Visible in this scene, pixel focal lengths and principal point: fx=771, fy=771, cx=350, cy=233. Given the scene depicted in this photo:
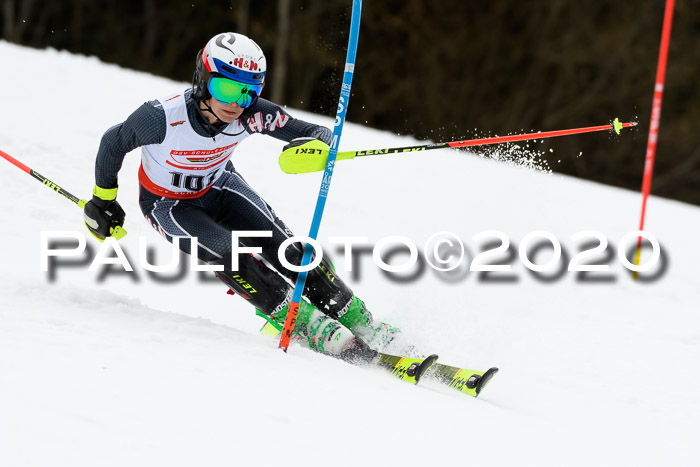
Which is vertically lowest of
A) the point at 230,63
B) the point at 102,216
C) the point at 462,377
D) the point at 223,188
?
the point at 462,377

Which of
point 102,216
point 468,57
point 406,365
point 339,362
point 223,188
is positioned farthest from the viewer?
point 468,57

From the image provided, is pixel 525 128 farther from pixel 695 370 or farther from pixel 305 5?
pixel 695 370

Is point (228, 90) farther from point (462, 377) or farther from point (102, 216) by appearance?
point (462, 377)

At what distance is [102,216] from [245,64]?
36.8 inches

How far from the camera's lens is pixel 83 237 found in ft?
16.1

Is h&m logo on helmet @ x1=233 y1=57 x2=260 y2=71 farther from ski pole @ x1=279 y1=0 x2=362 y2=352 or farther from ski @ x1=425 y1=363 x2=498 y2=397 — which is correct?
ski @ x1=425 y1=363 x2=498 y2=397

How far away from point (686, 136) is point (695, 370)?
15.4 m

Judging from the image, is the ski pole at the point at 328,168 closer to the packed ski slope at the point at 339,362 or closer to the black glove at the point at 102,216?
the packed ski slope at the point at 339,362

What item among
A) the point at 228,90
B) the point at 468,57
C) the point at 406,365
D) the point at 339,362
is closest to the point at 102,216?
the point at 228,90

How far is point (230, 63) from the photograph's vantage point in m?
3.18

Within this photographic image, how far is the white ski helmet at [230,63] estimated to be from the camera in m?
3.19

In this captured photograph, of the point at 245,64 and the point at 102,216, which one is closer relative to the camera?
the point at 245,64

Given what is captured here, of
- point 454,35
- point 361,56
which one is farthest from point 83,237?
point 454,35

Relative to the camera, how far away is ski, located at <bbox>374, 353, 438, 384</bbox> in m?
3.21
